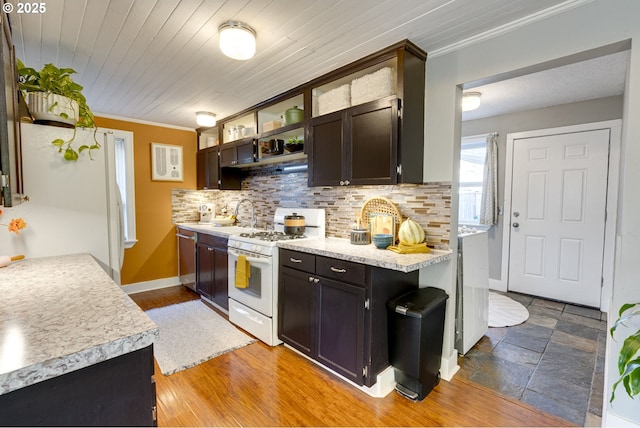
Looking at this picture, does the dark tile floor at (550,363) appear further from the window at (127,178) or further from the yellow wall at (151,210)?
the window at (127,178)

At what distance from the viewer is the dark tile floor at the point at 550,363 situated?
1.90 metres

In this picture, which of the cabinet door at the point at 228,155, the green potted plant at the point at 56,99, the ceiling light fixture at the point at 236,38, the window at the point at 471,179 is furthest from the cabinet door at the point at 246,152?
the window at the point at 471,179

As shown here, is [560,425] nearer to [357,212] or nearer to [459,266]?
[459,266]

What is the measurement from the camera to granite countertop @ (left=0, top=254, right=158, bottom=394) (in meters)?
0.66

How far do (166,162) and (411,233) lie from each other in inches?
146

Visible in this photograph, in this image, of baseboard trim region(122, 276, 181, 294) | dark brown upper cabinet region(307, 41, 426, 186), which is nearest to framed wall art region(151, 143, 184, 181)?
baseboard trim region(122, 276, 181, 294)

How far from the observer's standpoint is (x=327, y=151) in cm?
251

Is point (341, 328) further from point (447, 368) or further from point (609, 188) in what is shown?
point (609, 188)

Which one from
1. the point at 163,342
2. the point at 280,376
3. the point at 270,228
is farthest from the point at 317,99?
the point at 163,342

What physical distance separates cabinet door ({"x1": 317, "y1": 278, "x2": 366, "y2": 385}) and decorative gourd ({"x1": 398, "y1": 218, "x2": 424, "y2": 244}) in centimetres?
53

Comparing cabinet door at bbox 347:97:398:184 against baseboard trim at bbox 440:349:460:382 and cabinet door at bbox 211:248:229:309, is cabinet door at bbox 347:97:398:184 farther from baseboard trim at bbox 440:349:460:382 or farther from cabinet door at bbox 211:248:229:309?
cabinet door at bbox 211:248:229:309

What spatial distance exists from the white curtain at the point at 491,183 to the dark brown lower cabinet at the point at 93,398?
4.39 meters

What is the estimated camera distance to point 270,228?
3.75m

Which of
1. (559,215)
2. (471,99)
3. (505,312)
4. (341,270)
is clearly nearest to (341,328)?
(341,270)
